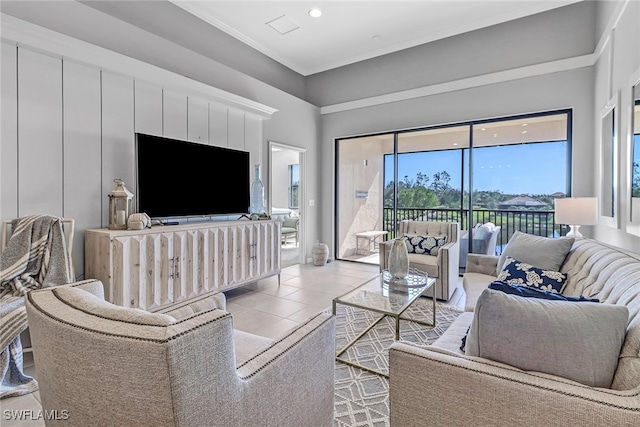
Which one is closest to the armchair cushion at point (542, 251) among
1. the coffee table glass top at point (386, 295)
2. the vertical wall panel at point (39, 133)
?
the coffee table glass top at point (386, 295)

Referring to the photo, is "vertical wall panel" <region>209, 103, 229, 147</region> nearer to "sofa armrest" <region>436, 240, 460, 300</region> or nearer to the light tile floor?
the light tile floor

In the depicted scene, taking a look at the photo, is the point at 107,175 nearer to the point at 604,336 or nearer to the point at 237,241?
the point at 237,241

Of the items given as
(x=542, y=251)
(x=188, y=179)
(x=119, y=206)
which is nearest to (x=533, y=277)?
(x=542, y=251)

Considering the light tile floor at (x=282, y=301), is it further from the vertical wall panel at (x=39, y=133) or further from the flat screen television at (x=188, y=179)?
the vertical wall panel at (x=39, y=133)

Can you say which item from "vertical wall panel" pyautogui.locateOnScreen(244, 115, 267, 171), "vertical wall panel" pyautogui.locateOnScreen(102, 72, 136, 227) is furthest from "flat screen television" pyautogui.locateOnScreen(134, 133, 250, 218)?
"vertical wall panel" pyautogui.locateOnScreen(244, 115, 267, 171)

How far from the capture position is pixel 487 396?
3.13ft

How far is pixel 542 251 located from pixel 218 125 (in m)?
3.72

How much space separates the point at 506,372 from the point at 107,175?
343cm

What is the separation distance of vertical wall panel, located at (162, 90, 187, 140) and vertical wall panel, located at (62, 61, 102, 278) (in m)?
0.65

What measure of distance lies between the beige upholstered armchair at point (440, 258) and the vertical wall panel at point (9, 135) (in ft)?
11.8

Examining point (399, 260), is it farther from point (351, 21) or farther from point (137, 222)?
point (351, 21)

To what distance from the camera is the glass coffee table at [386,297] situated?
2141 mm

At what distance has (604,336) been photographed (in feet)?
3.07

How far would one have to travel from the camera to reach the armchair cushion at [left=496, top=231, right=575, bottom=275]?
2.32 metres
